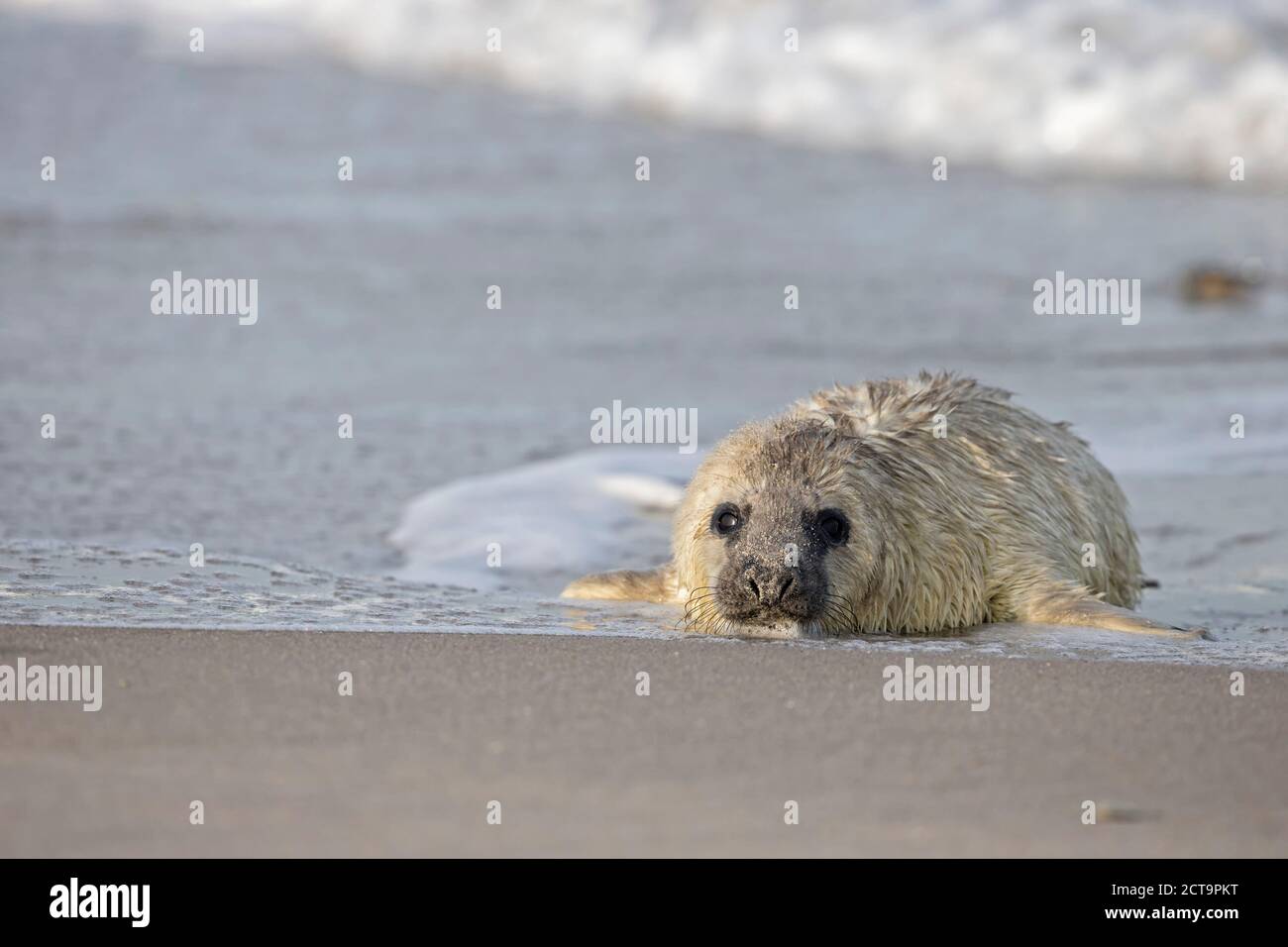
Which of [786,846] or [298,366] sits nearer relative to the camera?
[786,846]

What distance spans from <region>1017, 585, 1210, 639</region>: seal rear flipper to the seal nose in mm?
1135

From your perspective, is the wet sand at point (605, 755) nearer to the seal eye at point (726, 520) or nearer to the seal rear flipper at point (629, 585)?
the seal eye at point (726, 520)

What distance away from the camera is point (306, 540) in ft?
27.0

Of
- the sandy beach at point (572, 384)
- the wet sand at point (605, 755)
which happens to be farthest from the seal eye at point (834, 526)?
the wet sand at point (605, 755)

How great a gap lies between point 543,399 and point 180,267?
4.50 metres

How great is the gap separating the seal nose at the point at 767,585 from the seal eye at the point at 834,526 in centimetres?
44

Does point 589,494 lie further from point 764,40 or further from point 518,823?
point 764,40

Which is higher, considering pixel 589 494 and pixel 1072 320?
pixel 1072 320

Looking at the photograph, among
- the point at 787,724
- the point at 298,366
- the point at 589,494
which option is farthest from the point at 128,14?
the point at 787,724

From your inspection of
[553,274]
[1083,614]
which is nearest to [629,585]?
[1083,614]

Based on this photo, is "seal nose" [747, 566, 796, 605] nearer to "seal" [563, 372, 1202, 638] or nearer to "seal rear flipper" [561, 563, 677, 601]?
"seal" [563, 372, 1202, 638]

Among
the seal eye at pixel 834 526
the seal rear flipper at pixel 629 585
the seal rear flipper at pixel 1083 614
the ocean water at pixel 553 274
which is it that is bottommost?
the seal rear flipper at pixel 1083 614

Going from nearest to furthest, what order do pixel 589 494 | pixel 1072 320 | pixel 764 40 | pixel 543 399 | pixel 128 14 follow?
pixel 589 494, pixel 543 399, pixel 1072 320, pixel 764 40, pixel 128 14

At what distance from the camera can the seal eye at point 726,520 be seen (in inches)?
264
